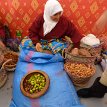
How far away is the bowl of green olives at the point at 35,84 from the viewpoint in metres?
1.67

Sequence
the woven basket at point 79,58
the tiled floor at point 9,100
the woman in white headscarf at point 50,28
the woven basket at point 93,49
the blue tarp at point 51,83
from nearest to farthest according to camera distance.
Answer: the blue tarp at point 51,83 → the tiled floor at point 9,100 → the woven basket at point 79,58 → the woman in white headscarf at point 50,28 → the woven basket at point 93,49

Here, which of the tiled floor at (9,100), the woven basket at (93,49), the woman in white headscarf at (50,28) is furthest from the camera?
the woven basket at (93,49)

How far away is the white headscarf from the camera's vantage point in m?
2.04

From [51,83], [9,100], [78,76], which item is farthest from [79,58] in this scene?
[9,100]

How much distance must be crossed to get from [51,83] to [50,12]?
0.77 meters

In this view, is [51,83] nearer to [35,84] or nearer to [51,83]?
[51,83]

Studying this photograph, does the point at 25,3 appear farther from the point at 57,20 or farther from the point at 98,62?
the point at 98,62

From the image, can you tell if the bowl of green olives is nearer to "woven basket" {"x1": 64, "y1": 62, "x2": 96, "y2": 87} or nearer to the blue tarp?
the blue tarp

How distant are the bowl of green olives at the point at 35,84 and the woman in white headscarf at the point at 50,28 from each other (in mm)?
380

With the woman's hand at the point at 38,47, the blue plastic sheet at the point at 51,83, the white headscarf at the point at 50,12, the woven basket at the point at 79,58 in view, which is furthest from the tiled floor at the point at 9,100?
the white headscarf at the point at 50,12

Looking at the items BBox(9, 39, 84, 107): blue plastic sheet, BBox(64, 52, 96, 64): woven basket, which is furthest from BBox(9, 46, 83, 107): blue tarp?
BBox(64, 52, 96, 64): woven basket

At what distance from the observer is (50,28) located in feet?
7.16

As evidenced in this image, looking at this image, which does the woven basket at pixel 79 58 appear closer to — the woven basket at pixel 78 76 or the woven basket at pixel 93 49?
the woven basket at pixel 78 76

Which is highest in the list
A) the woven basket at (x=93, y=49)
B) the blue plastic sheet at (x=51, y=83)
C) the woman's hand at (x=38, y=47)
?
the woman's hand at (x=38, y=47)
